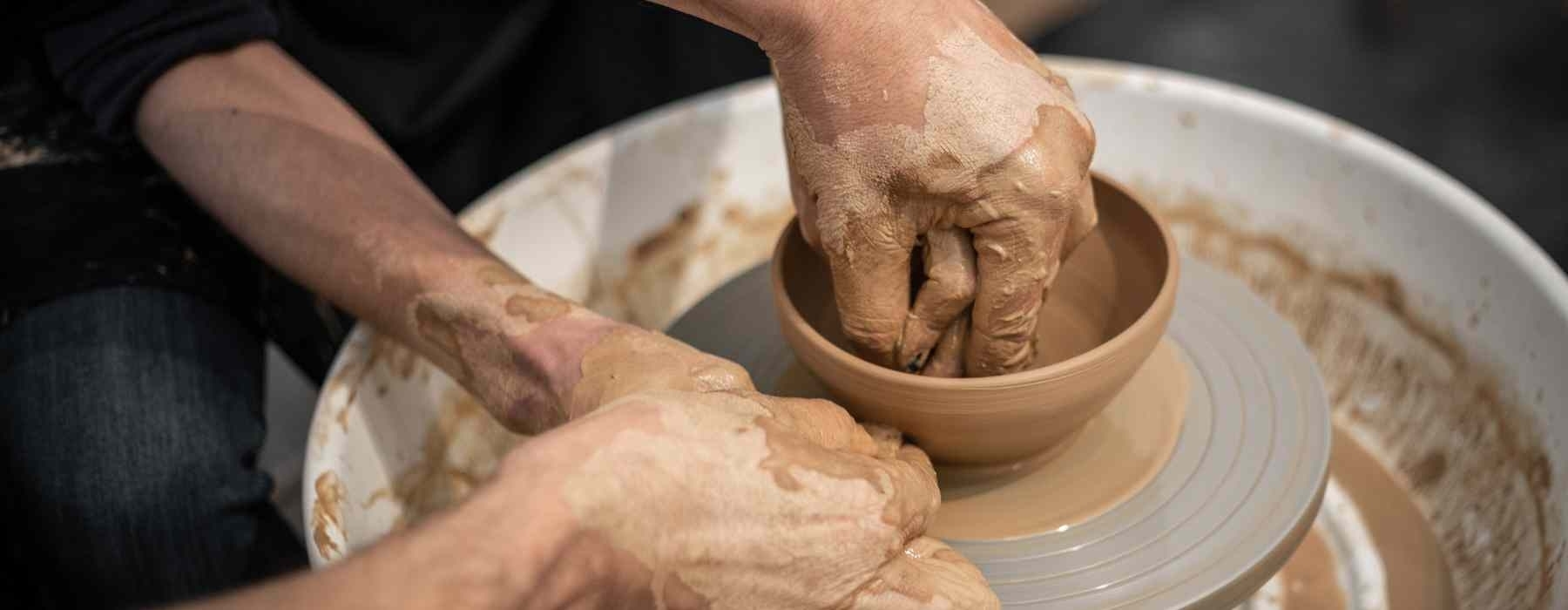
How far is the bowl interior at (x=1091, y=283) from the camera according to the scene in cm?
121

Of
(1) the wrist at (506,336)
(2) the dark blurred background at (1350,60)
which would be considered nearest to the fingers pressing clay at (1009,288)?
(1) the wrist at (506,336)

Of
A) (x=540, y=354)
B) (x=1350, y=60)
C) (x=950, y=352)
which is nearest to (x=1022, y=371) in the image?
(x=950, y=352)

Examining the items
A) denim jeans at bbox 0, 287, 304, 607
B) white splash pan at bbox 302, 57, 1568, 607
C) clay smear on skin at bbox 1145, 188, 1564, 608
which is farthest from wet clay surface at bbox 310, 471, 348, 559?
clay smear on skin at bbox 1145, 188, 1564, 608

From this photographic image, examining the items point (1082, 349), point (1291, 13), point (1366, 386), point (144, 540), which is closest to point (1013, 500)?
point (1082, 349)

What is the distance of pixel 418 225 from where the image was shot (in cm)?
128

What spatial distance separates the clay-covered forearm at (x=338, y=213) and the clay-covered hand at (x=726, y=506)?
337 millimetres

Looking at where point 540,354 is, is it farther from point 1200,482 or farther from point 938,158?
point 1200,482

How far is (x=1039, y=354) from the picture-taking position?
1314 mm

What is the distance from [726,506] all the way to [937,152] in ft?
1.16

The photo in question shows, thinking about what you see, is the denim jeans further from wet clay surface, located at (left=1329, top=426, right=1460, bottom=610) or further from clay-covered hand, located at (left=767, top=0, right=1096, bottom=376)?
wet clay surface, located at (left=1329, top=426, right=1460, bottom=610)

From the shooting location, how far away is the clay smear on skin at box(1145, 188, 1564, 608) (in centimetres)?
123

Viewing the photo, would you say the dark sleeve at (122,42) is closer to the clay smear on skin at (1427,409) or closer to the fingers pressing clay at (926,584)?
the fingers pressing clay at (926,584)

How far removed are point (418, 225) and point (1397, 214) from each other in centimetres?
125

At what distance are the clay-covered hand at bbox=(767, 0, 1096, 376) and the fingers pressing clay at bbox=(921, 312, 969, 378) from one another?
59 millimetres
